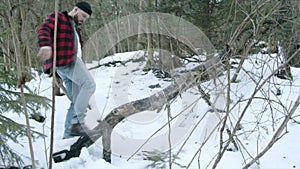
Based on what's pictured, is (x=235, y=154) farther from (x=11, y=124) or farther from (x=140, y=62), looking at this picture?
(x=140, y=62)

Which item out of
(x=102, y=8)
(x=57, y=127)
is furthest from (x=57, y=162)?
(x=102, y=8)

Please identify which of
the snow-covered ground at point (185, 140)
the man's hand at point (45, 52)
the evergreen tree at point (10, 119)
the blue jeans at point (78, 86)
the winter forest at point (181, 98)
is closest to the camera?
the winter forest at point (181, 98)

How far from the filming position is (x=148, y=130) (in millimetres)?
3391

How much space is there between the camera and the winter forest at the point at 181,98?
128 centimetres

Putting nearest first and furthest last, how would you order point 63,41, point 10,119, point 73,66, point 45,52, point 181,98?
point 181,98, point 10,119, point 45,52, point 63,41, point 73,66

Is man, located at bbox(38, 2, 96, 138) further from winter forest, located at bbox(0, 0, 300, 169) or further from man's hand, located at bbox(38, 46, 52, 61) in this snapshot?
man's hand, located at bbox(38, 46, 52, 61)

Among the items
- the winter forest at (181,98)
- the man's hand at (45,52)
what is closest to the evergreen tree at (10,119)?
the winter forest at (181,98)

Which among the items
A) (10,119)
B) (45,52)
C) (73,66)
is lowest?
(10,119)

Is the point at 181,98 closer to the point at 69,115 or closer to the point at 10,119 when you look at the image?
the point at 10,119

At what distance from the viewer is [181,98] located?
1.62 metres

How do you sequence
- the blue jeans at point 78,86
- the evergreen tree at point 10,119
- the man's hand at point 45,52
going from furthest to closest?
1. the blue jeans at point 78,86
2. the man's hand at point 45,52
3. the evergreen tree at point 10,119

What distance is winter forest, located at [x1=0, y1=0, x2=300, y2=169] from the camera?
A: 1.28 metres

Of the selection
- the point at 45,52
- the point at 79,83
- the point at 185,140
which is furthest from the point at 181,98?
the point at 79,83

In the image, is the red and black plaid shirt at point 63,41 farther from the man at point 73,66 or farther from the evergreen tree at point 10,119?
the evergreen tree at point 10,119
